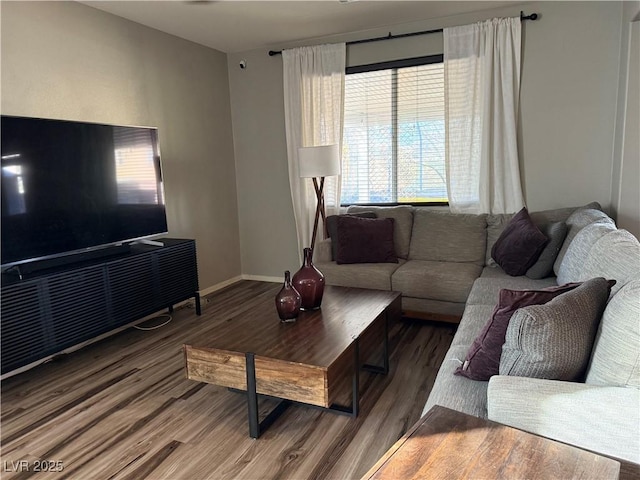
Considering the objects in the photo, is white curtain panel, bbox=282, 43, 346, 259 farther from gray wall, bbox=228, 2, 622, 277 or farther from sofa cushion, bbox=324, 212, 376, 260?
sofa cushion, bbox=324, 212, 376, 260

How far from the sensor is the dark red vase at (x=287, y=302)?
2.39m

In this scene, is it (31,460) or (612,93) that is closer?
(31,460)

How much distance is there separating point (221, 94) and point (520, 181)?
3.23m

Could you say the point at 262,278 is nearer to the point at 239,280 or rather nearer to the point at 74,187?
the point at 239,280

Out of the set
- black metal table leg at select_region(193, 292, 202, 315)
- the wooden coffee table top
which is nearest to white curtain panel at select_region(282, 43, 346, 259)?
black metal table leg at select_region(193, 292, 202, 315)

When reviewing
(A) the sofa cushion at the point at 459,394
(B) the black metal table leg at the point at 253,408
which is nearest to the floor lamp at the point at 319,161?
(B) the black metal table leg at the point at 253,408

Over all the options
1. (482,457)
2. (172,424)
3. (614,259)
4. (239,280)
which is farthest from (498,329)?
(239,280)

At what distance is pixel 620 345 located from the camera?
1281 mm

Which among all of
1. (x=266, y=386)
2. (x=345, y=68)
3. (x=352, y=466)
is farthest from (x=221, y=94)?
(x=352, y=466)

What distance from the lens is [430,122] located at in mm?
4121

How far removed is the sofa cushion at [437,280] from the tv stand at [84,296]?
1890 millimetres

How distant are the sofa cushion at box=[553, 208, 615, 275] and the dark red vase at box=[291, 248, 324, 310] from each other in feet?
5.32

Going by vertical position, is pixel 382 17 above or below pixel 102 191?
above

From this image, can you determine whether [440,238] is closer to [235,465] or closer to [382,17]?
[382,17]
